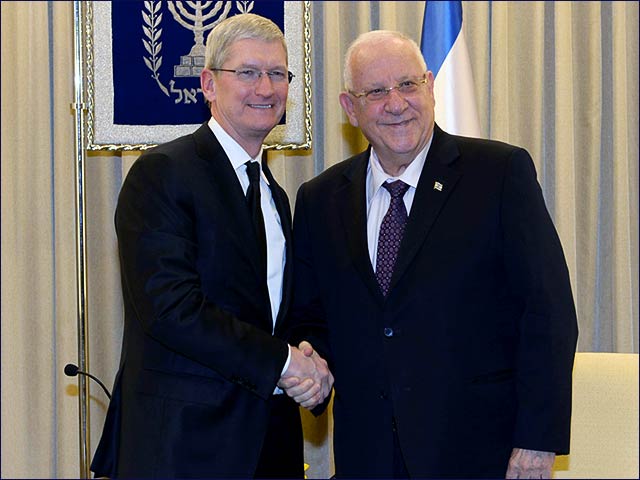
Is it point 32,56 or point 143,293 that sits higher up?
point 32,56

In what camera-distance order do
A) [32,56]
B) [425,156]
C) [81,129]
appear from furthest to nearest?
1. [32,56]
2. [81,129]
3. [425,156]

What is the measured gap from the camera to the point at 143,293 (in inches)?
95.7

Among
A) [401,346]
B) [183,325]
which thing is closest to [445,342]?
[401,346]

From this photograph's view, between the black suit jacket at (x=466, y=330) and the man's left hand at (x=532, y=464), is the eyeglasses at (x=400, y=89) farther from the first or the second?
Answer: the man's left hand at (x=532, y=464)

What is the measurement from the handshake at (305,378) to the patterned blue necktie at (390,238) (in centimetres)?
30

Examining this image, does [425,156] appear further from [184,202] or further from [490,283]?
[184,202]

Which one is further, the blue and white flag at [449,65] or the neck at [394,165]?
the blue and white flag at [449,65]

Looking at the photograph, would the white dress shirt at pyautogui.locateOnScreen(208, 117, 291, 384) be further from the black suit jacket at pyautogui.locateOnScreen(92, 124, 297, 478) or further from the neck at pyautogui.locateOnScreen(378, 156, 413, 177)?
the neck at pyautogui.locateOnScreen(378, 156, 413, 177)

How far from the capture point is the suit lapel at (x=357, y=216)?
258cm

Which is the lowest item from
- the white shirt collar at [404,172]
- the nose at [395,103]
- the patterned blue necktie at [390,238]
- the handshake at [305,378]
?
the handshake at [305,378]

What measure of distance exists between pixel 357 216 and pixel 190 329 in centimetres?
65

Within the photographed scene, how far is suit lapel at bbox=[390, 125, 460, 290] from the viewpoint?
251 centimetres

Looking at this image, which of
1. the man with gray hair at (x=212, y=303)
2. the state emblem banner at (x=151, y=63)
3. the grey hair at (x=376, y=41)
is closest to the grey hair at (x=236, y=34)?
the man with gray hair at (x=212, y=303)

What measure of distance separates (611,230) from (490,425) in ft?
6.39
